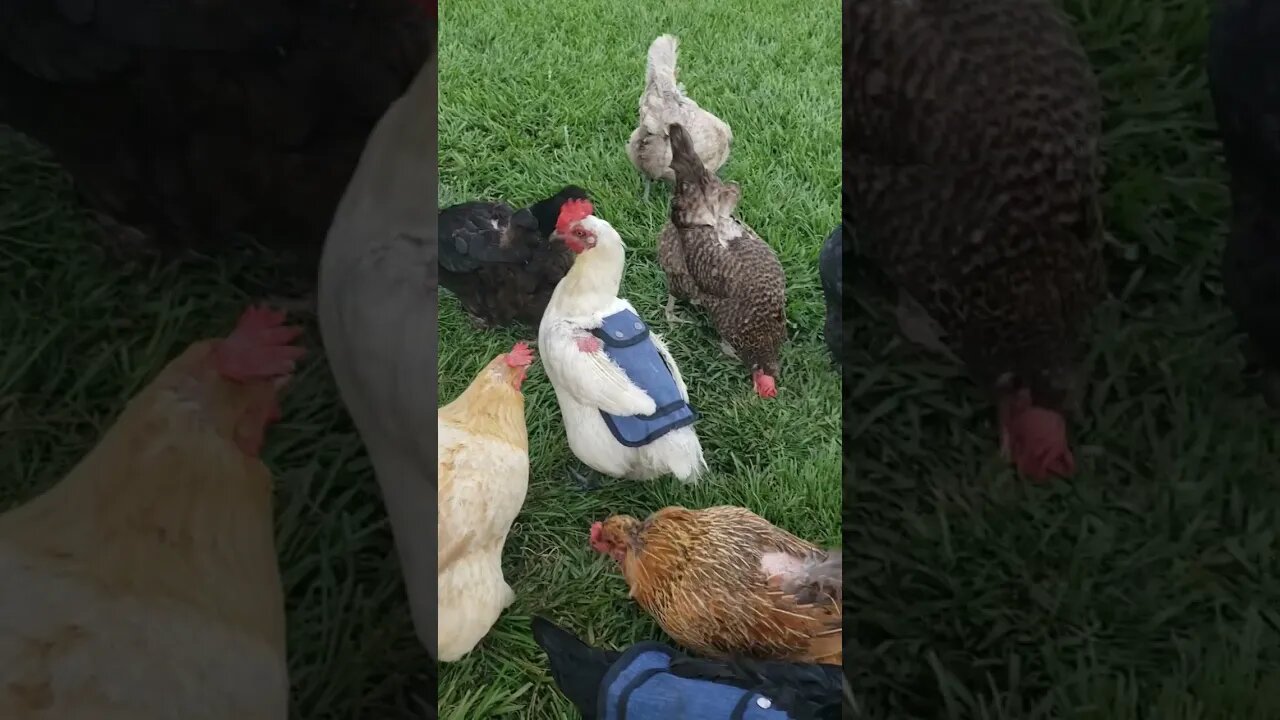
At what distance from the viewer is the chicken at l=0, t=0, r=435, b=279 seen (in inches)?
35.1

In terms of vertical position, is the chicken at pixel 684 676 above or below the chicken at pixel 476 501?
below

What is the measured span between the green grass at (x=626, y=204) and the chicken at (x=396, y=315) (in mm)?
35

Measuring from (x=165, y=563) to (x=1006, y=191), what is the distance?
109 cm

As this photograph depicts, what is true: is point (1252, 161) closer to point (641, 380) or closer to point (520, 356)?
point (641, 380)

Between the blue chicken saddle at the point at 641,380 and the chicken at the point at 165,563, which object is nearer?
the chicken at the point at 165,563

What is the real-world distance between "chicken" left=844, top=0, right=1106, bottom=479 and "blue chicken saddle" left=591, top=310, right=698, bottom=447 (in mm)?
338

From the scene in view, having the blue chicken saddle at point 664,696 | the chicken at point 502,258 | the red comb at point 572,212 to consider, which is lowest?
the blue chicken saddle at point 664,696

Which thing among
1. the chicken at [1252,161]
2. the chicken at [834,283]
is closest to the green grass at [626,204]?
the chicken at [834,283]

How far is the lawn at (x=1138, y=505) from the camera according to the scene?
A: 0.87 meters

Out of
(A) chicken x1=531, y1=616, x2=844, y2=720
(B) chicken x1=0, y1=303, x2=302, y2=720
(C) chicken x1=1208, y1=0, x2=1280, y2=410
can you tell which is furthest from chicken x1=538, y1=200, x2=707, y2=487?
(C) chicken x1=1208, y1=0, x2=1280, y2=410

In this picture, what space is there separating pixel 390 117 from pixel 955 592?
92 cm

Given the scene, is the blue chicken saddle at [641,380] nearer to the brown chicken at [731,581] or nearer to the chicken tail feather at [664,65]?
the brown chicken at [731,581]

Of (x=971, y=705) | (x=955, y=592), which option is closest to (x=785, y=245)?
(x=955, y=592)

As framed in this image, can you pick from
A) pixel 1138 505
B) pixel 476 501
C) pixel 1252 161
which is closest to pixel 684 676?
pixel 476 501
